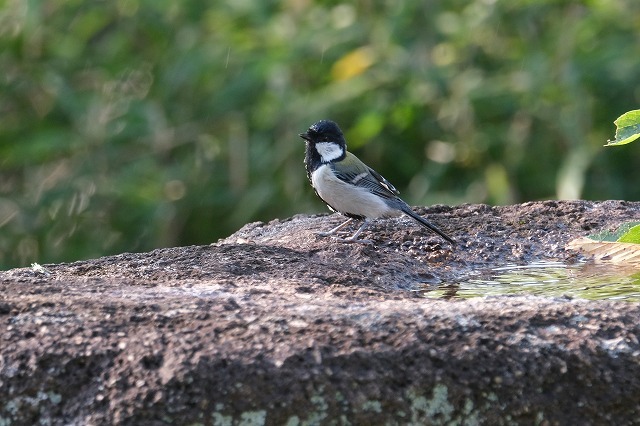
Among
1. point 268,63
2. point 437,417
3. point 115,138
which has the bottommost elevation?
point 437,417

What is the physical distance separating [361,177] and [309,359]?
8.33 ft

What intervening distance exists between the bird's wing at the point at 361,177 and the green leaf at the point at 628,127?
141 centimetres

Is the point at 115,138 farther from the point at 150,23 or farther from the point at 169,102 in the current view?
the point at 150,23

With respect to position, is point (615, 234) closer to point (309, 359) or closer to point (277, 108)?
point (309, 359)

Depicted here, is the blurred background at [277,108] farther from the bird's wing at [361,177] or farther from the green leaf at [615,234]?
the green leaf at [615,234]

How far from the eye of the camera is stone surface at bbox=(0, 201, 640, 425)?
2148mm

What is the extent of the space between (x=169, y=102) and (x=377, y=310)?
228 inches

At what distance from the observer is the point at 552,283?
10.8ft

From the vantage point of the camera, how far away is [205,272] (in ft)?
9.78

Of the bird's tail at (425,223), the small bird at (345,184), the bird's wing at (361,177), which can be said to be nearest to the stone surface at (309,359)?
the bird's tail at (425,223)

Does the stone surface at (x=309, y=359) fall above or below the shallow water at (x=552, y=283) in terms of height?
below

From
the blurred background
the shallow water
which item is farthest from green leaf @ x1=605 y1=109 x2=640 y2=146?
the blurred background

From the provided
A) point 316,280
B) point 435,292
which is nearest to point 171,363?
point 316,280

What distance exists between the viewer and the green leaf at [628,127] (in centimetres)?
321
